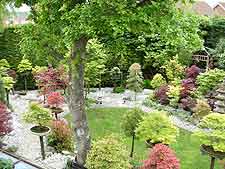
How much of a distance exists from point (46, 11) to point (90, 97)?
9309 millimetres

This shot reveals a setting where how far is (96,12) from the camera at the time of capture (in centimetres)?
763

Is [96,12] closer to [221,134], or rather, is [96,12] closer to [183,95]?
[221,134]

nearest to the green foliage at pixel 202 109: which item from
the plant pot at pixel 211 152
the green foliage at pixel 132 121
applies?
the green foliage at pixel 132 121

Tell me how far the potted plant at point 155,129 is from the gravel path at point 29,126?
237cm

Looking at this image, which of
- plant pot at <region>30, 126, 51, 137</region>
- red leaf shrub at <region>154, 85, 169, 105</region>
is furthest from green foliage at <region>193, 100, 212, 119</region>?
plant pot at <region>30, 126, 51, 137</region>

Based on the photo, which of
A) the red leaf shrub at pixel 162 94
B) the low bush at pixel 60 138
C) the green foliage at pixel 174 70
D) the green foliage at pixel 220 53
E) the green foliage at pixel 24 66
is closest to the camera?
the low bush at pixel 60 138

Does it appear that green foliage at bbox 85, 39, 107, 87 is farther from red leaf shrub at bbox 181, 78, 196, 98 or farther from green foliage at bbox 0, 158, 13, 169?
Answer: green foliage at bbox 0, 158, 13, 169

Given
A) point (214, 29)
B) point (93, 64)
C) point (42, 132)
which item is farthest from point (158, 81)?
point (42, 132)

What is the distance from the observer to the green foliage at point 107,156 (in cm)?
898

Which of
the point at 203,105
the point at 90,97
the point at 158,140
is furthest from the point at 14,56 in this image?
the point at 158,140

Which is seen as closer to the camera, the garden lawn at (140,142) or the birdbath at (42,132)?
the birdbath at (42,132)

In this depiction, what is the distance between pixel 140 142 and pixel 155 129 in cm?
285

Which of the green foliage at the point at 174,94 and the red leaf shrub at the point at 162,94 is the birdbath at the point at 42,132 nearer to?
the green foliage at the point at 174,94

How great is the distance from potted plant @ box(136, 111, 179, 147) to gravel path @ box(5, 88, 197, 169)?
2366 mm
